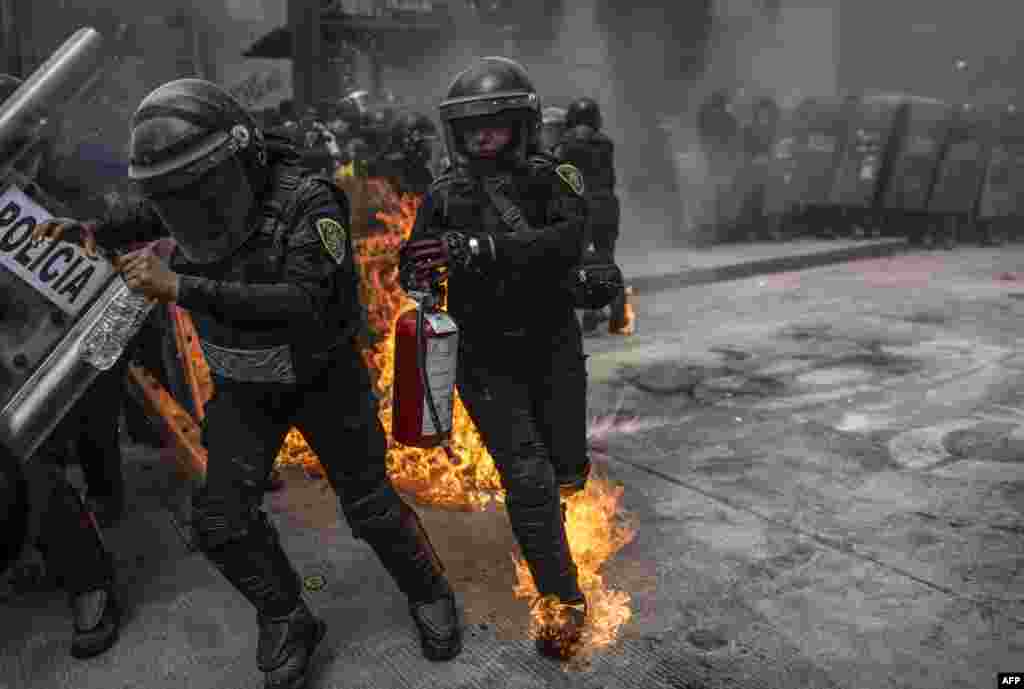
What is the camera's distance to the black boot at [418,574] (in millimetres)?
2840

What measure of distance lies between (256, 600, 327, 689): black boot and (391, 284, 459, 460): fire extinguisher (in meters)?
0.70

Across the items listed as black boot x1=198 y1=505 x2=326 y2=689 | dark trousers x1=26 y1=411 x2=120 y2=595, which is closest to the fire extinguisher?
black boot x1=198 y1=505 x2=326 y2=689

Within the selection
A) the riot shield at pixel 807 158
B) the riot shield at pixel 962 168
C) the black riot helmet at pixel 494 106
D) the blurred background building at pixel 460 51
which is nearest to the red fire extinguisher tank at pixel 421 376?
the black riot helmet at pixel 494 106

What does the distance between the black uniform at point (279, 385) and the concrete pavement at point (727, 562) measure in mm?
463

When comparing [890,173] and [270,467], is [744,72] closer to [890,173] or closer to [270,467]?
[890,173]

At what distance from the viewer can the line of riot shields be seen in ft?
43.1

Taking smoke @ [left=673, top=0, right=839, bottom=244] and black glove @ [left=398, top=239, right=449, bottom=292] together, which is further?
smoke @ [left=673, top=0, right=839, bottom=244]

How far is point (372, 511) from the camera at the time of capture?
111 inches

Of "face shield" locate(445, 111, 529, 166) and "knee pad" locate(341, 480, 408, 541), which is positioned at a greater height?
"face shield" locate(445, 111, 529, 166)

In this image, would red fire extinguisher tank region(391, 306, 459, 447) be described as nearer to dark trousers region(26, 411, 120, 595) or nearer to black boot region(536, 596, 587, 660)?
black boot region(536, 596, 587, 660)

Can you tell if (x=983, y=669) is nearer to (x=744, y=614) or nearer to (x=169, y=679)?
(x=744, y=614)

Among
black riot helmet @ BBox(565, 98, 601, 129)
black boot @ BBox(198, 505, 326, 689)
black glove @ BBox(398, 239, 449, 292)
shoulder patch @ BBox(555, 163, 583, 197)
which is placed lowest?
black boot @ BBox(198, 505, 326, 689)

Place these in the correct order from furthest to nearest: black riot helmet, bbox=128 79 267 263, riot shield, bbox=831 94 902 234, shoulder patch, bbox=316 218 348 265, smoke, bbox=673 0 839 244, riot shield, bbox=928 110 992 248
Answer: smoke, bbox=673 0 839 244 < riot shield, bbox=831 94 902 234 < riot shield, bbox=928 110 992 248 < shoulder patch, bbox=316 218 348 265 < black riot helmet, bbox=128 79 267 263

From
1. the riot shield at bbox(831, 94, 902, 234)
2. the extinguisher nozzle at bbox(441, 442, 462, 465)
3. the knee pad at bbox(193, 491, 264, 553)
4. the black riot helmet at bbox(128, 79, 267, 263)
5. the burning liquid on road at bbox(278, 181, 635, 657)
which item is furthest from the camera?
→ the riot shield at bbox(831, 94, 902, 234)
